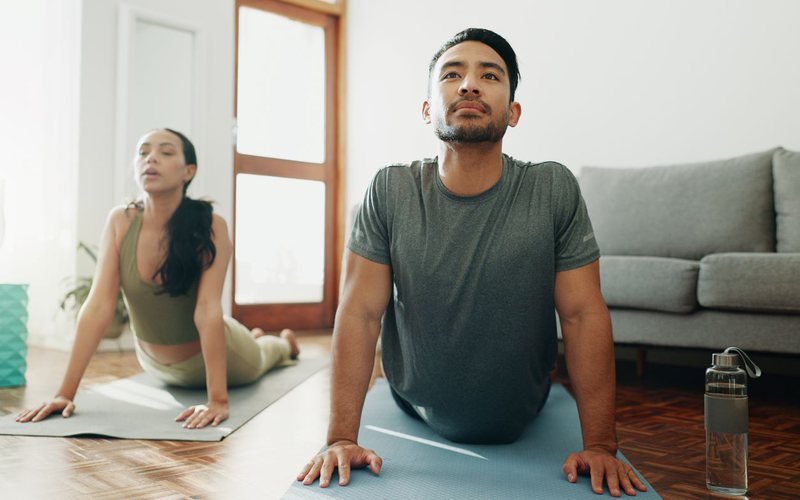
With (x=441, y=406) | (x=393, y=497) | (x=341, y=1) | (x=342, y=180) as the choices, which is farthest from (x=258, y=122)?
(x=393, y=497)

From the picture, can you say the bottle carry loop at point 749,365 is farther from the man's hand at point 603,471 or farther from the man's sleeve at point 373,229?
the man's sleeve at point 373,229

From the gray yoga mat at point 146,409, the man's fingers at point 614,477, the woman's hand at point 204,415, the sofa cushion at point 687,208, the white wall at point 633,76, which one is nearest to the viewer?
the man's fingers at point 614,477

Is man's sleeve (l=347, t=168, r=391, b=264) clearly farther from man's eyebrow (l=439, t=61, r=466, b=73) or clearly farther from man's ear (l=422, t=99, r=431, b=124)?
man's eyebrow (l=439, t=61, r=466, b=73)

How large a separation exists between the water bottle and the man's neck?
2.03ft

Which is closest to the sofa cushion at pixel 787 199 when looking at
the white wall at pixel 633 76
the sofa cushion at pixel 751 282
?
the white wall at pixel 633 76

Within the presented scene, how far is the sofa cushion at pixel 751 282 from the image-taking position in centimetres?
240

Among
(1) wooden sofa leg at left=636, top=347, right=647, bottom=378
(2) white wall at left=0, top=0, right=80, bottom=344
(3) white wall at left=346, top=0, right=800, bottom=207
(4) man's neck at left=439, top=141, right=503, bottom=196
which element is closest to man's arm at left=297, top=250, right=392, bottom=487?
(4) man's neck at left=439, top=141, right=503, bottom=196

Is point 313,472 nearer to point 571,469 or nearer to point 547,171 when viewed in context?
point 571,469

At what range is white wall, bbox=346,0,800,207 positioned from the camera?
336 cm

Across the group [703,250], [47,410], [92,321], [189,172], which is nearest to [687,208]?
[703,250]

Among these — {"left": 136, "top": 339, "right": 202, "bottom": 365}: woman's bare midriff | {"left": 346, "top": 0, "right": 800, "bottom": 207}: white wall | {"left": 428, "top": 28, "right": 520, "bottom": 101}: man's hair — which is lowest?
{"left": 136, "top": 339, "right": 202, "bottom": 365}: woman's bare midriff

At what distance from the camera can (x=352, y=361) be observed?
150 centimetres

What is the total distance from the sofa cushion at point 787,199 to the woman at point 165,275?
7.72ft

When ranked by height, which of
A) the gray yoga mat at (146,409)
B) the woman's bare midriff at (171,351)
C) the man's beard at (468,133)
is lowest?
the gray yoga mat at (146,409)
